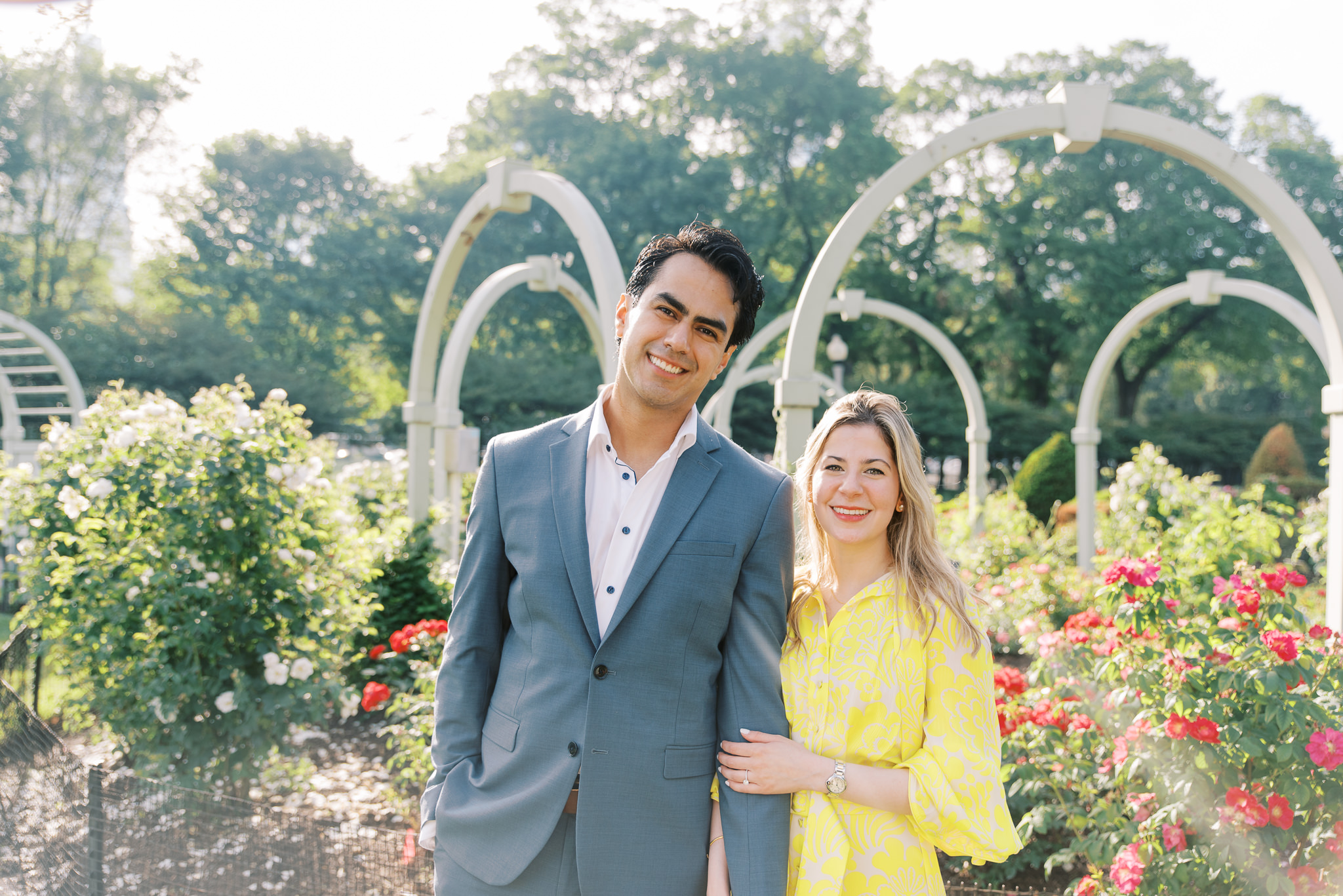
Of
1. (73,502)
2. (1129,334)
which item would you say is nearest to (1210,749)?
(73,502)

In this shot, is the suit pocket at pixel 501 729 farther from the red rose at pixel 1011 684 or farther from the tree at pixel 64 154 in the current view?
the tree at pixel 64 154

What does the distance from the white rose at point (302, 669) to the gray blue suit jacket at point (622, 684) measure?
7.05 ft

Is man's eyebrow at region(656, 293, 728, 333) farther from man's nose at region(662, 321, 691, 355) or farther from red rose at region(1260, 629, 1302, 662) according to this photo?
red rose at region(1260, 629, 1302, 662)

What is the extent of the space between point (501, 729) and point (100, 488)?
2.64 meters

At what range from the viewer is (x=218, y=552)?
3.51 metres

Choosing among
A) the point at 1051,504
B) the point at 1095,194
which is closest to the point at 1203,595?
the point at 1051,504

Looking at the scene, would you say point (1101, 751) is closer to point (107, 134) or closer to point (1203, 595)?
point (1203, 595)

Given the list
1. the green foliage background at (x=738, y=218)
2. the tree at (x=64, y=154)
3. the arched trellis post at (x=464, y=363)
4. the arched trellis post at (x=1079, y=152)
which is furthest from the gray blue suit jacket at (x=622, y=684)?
the tree at (x=64, y=154)

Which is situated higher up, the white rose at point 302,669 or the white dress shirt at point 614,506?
the white dress shirt at point 614,506

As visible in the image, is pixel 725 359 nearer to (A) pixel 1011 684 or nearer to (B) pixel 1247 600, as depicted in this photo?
(B) pixel 1247 600

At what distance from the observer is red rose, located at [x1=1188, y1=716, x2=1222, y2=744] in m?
2.33

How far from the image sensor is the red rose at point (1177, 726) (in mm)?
2363

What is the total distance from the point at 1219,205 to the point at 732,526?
26.3 metres

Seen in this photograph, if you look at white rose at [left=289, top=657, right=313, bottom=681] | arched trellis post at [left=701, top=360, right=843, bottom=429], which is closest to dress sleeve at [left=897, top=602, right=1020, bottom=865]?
white rose at [left=289, top=657, right=313, bottom=681]
